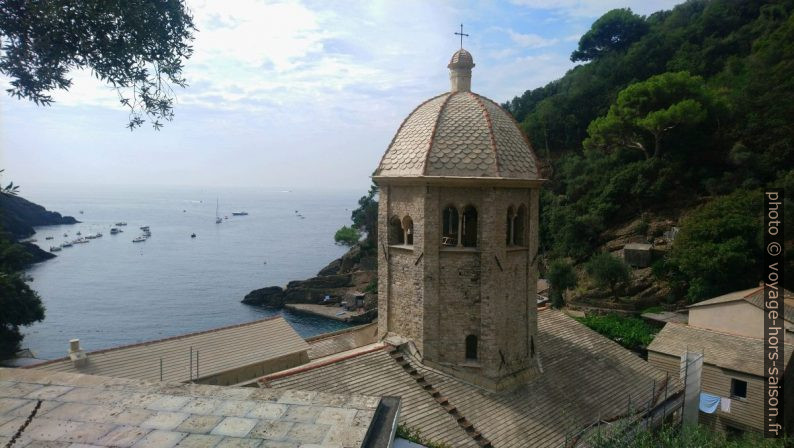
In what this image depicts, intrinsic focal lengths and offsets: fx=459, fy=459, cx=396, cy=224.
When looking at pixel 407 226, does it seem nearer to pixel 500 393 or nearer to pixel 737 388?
pixel 500 393

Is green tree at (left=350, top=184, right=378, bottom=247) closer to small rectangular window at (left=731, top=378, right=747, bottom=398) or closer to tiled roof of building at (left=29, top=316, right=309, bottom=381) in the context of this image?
tiled roof of building at (left=29, top=316, right=309, bottom=381)

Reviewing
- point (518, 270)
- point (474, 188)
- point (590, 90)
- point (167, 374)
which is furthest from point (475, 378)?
point (590, 90)

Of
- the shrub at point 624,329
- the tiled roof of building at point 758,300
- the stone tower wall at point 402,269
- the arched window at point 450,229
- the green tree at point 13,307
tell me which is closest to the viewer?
the stone tower wall at point 402,269

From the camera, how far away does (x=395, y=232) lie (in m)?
13.2

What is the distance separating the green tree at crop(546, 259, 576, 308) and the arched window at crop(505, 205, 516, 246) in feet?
71.5

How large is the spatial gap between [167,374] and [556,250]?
1310 inches

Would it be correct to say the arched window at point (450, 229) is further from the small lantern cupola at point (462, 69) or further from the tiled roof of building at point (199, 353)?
the tiled roof of building at point (199, 353)

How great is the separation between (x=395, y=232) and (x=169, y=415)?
32.1ft

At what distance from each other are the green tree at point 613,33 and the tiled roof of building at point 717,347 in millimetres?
49549

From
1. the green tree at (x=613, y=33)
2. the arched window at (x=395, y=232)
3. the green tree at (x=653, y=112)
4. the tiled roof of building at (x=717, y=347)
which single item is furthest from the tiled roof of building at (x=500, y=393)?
A: the green tree at (x=613, y=33)

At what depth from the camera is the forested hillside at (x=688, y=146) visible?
90.5 feet

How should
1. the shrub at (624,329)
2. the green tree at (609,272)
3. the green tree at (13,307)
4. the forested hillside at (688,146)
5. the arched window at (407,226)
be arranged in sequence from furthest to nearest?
the green tree at (13,307) < the green tree at (609,272) < the forested hillside at (688,146) < the shrub at (624,329) < the arched window at (407,226)

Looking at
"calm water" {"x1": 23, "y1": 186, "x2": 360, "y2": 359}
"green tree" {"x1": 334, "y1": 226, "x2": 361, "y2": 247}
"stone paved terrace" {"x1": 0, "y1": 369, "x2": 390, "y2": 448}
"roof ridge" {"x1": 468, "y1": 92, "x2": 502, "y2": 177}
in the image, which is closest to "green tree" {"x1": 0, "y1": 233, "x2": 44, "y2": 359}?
"calm water" {"x1": 23, "y1": 186, "x2": 360, "y2": 359}

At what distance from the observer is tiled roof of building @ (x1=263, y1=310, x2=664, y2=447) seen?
10164 mm
